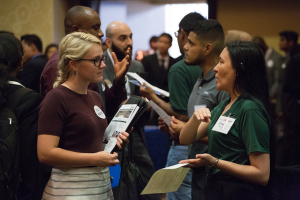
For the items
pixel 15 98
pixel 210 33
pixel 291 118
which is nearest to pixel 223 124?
pixel 210 33

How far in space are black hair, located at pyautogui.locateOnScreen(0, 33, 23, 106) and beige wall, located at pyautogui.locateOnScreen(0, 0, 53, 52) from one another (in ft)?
13.4

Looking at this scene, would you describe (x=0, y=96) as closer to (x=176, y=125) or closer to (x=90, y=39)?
(x=90, y=39)

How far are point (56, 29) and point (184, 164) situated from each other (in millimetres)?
4995

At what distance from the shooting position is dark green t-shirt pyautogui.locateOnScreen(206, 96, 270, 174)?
155 cm

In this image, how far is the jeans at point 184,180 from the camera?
260 cm

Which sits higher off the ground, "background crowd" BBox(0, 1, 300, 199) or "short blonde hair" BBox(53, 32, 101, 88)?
"short blonde hair" BBox(53, 32, 101, 88)

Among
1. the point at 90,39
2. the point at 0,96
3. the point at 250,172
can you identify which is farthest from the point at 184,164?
the point at 0,96

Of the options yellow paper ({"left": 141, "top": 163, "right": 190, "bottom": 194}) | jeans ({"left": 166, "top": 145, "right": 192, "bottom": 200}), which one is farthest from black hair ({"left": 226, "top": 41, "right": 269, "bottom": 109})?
jeans ({"left": 166, "top": 145, "right": 192, "bottom": 200})

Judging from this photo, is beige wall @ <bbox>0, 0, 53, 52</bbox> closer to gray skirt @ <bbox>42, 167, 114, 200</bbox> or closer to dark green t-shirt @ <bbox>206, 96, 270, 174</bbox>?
gray skirt @ <bbox>42, 167, 114, 200</bbox>

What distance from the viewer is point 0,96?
5.91ft

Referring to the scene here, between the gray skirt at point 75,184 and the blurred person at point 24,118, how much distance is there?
0.95 ft

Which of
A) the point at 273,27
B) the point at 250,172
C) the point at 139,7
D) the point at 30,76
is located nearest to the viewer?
the point at 250,172

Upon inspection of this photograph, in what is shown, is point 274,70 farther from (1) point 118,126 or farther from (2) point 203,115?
(1) point 118,126

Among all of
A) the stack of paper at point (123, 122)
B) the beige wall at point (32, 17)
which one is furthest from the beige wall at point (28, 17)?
the stack of paper at point (123, 122)
